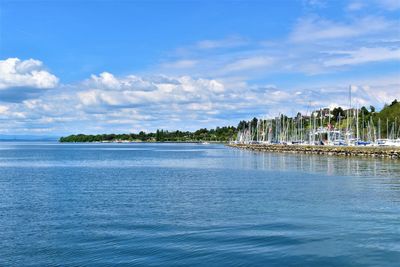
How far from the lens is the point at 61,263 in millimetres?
21375

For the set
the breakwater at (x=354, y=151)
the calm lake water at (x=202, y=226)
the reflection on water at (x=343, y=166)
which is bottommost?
the calm lake water at (x=202, y=226)

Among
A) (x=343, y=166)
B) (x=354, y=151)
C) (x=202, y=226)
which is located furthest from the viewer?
(x=354, y=151)

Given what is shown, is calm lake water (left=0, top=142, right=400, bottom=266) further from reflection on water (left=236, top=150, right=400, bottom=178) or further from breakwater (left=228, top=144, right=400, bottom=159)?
breakwater (left=228, top=144, right=400, bottom=159)

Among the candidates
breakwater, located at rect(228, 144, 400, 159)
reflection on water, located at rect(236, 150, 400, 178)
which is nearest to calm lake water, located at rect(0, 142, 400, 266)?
reflection on water, located at rect(236, 150, 400, 178)

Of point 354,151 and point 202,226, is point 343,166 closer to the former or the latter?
point 354,151

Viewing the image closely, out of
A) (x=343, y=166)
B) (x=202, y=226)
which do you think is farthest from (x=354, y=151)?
(x=202, y=226)

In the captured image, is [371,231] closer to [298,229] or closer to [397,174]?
[298,229]

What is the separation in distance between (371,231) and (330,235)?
2561 mm

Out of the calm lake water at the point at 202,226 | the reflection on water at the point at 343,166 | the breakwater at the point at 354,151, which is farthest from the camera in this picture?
the breakwater at the point at 354,151

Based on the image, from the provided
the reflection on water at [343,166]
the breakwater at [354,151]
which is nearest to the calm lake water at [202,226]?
the reflection on water at [343,166]

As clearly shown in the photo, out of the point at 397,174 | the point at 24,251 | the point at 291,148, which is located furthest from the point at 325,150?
the point at 24,251

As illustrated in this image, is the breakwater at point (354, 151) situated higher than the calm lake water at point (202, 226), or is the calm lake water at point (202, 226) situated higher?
the breakwater at point (354, 151)

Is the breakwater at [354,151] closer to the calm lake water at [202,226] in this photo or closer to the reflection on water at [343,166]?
the reflection on water at [343,166]

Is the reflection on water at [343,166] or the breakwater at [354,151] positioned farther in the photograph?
the breakwater at [354,151]
